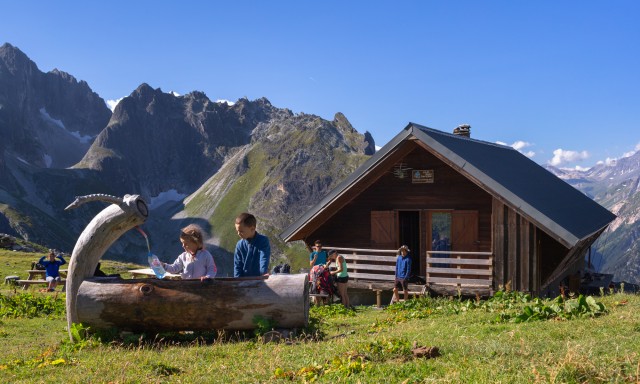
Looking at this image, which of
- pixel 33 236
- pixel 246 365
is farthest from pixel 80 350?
pixel 33 236

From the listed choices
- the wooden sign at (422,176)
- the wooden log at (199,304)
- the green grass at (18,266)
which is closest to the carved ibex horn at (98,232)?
the wooden log at (199,304)

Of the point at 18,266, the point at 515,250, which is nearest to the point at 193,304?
the point at 515,250

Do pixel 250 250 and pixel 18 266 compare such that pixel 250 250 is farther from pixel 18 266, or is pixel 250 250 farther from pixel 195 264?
pixel 18 266

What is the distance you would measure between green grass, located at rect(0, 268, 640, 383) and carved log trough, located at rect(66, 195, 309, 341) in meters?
0.26

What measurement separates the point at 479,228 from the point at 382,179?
383 cm

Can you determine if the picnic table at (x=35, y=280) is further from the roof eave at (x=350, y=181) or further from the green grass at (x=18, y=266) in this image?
the roof eave at (x=350, y=181)

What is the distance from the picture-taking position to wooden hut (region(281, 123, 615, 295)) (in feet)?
54.0

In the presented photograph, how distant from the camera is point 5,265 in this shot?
105 ft

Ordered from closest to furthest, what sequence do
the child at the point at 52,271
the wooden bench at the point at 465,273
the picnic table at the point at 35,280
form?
the wooden bench at the point at 465,273 < the child at the point at 52,271 < the picnic table at the point at 35,280

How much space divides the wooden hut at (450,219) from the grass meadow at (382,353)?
5408 mm

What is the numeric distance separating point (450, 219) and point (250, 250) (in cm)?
1120

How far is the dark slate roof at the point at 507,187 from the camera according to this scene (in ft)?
50.9

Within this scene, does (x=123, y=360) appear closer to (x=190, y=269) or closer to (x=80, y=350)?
(x=80, y=350)

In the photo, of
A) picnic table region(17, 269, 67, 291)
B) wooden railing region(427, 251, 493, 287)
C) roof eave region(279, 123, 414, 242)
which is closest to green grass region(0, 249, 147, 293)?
picnic table region(17, 269, 67, 291)
